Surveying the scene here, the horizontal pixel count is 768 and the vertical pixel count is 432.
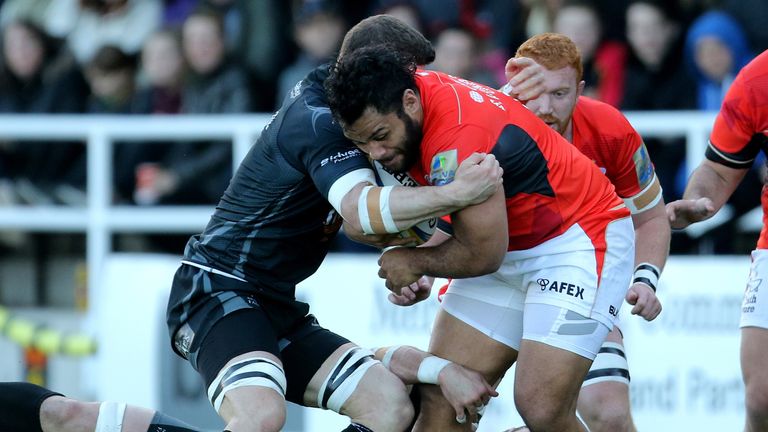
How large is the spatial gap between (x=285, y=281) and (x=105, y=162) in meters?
5.02

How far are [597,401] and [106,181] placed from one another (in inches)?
215

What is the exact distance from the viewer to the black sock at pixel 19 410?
243 inches

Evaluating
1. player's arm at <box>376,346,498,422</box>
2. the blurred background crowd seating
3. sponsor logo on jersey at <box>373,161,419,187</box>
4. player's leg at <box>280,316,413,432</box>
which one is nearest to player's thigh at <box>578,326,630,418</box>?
player's arm at <box>376,346,498,422</box>

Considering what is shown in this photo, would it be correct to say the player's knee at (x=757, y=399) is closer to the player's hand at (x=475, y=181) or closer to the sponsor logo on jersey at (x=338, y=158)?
the player's hand at (x=475, y=181)

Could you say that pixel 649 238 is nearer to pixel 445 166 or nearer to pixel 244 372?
pixel 445 166

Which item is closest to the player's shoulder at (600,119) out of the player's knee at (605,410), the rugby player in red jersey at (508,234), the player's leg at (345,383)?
the rugby player in red jersey at (508,234)

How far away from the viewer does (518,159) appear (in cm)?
571

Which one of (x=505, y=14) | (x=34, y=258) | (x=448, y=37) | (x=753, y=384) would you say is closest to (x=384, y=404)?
(x=753, y=384)

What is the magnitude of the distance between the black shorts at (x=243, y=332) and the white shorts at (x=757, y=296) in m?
1.86

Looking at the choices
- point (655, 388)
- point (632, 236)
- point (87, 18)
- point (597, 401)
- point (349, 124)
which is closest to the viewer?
point (349, 124)

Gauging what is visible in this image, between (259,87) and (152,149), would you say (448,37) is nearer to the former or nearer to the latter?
(259,87)

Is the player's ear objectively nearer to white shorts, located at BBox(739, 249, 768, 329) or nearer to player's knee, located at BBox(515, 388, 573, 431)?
player's knee, located at BBox(515, 388, 573, 431)

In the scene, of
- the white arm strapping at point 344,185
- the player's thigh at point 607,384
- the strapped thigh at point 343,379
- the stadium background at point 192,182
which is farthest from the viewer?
the stadium background at point 192,182

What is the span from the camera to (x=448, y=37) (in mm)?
10305
